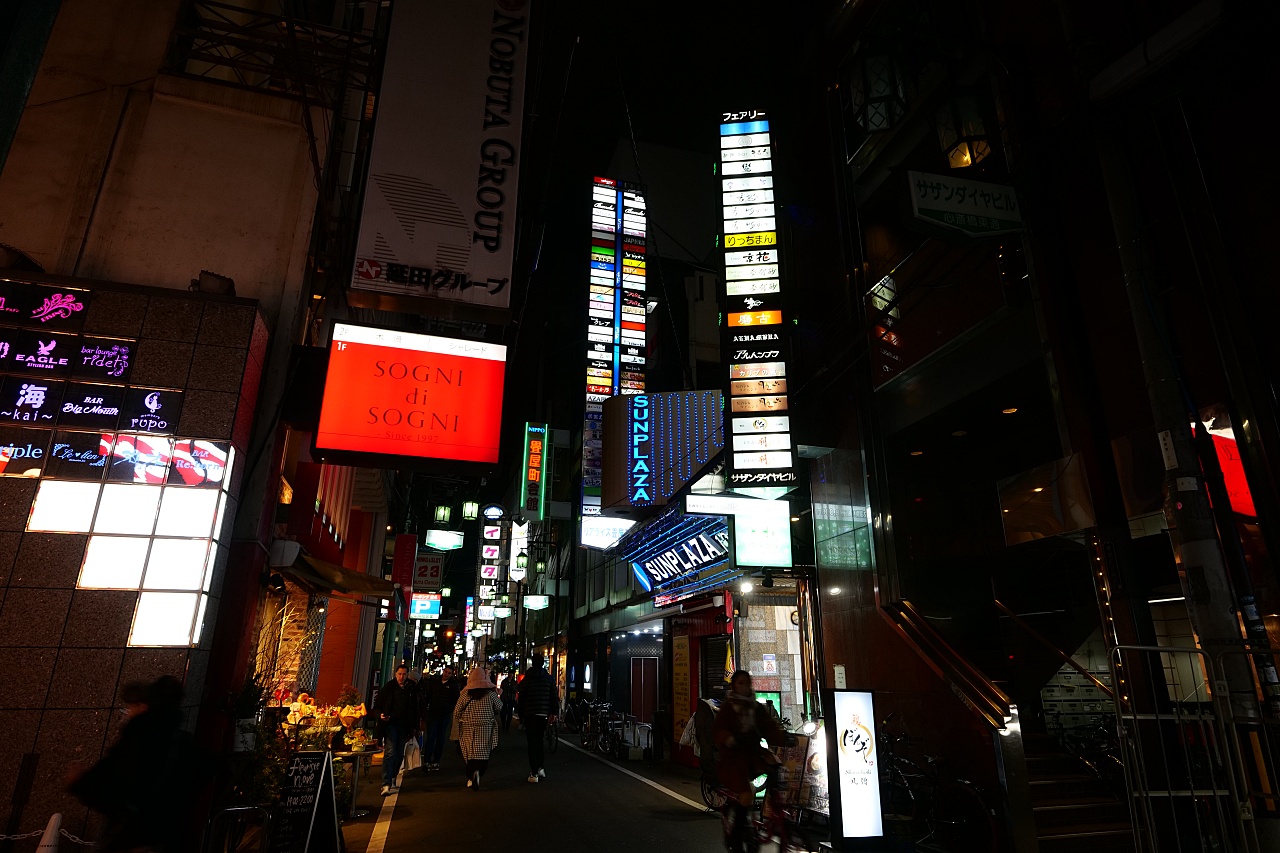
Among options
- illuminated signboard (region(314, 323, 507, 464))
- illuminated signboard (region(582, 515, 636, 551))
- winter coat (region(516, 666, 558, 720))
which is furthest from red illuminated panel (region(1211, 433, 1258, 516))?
illuminated signboard (region(582, 515, 636, 551))

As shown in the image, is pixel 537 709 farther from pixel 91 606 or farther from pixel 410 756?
pixel 91 606

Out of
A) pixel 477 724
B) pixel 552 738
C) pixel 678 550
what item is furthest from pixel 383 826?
pixel 552 738

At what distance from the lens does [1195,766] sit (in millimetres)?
7438

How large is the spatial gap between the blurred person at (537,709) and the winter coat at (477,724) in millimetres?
676

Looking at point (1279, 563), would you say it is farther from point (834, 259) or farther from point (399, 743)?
point (399, 743)

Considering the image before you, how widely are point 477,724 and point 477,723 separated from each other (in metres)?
0.02

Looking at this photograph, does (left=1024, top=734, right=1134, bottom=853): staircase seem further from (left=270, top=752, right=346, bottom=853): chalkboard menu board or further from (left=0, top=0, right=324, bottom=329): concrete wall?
(left=0, top=0, right=324, bottom=329): concrete wall

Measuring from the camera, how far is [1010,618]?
11.6 m

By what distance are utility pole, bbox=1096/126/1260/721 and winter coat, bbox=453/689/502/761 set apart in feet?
32.2

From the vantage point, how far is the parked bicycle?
7805 mm

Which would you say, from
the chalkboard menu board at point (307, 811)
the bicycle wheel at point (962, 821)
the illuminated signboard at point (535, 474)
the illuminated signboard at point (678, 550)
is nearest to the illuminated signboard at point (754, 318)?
the illuminated signboard at point (678, 550)

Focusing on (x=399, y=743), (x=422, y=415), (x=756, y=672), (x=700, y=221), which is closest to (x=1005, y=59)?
(x=422, y=415)

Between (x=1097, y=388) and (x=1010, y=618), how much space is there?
490 cm

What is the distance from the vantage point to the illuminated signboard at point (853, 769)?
7773 millimetres
